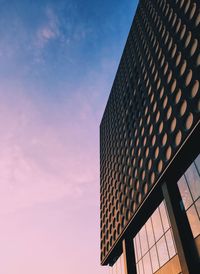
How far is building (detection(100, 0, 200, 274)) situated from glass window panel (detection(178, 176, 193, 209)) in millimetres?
80

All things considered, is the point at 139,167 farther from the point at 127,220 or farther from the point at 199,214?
the point at 199,214

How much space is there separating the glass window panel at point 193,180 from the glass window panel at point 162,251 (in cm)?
635

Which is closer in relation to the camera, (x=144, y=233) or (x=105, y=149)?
(x=144, y=233)

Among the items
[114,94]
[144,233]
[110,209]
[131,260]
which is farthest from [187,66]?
[114,94]

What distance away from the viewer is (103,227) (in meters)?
45.9

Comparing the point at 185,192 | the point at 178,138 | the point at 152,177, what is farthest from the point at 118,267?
the point at 178,138

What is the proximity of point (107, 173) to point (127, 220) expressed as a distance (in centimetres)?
1626

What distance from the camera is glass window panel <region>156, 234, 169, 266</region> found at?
79.3ft

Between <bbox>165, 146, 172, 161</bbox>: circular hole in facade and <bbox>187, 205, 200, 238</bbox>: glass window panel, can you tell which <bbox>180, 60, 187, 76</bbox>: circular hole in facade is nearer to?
<bbox>165, 146, 172, 161</bbox>: circular hole in facade

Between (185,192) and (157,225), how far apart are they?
6.39 meters

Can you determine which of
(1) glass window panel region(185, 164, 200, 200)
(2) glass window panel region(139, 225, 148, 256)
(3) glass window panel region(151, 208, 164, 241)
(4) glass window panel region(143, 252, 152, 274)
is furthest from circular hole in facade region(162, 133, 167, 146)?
(4) glass window panel region(143, 252, 152, 274)

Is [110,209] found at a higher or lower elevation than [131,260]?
higher

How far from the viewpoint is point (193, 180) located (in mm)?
22078

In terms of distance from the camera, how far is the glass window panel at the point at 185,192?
22.0m
